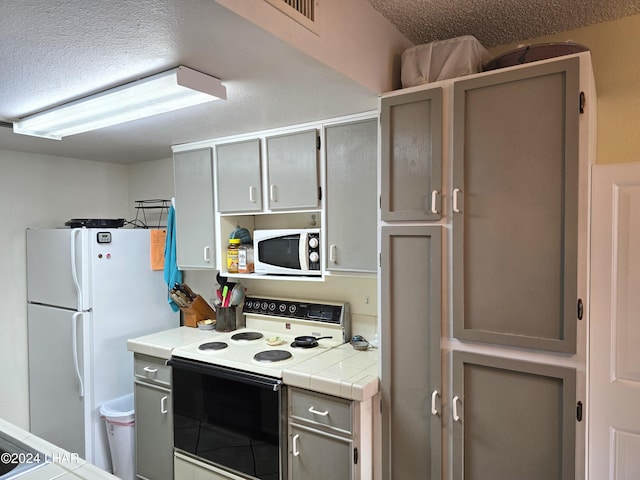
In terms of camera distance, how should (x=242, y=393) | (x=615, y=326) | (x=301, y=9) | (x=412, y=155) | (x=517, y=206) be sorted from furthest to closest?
(x=242, y=393), (x=412, y=155), (x=615, y=326), (x=517, y=206), (x=301, y=9)

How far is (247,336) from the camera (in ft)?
8.77

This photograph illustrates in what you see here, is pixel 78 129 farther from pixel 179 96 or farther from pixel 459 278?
pixel 459 278

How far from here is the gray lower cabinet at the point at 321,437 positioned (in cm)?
185

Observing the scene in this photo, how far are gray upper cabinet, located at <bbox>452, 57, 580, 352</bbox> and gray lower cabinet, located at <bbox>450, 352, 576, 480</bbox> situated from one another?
0.12 meters

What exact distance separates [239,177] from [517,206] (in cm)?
164

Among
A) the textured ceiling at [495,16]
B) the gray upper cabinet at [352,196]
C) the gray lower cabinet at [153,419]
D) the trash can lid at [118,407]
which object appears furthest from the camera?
the trash can lid at [118,407]

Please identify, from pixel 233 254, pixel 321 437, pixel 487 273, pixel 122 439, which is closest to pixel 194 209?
pixel 233 254

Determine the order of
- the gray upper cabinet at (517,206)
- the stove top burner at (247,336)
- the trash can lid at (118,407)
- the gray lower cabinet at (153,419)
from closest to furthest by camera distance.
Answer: the gray upper cabinet at (517,206) → the gray lower cabinet at (153,419) → the stove top burner at (247,336) → the trash can lid at (118,407)

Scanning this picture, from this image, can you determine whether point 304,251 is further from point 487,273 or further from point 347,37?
point 347,37

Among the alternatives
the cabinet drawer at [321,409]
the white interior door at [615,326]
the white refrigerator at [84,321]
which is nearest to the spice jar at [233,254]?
the white refrigerator at [84,321]

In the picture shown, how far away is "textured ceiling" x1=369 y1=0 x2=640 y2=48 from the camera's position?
69.1 inches

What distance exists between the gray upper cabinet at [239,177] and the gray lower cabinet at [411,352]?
39.2 inches

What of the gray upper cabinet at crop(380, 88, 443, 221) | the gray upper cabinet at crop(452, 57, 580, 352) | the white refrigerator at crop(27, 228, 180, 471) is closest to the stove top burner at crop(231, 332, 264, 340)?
the white refrigerator at crop(27, 228, 180, 471)

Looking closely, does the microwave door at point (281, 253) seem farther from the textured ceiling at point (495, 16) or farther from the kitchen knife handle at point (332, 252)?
the textured ceiling at point (495, 16)
